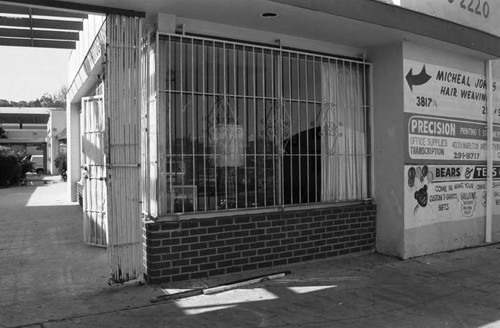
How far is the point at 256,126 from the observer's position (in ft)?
20.4

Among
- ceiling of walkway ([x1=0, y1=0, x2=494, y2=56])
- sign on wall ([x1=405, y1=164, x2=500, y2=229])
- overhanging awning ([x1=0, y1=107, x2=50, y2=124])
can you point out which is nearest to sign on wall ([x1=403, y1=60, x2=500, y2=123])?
ceiling of walkway ([x1=0, y1=0, x2=494, y2=56])

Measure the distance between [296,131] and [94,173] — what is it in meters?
3.51

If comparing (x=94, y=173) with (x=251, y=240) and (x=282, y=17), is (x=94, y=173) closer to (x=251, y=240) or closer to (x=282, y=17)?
(x=251, y=240)

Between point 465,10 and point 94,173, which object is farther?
point 94,173

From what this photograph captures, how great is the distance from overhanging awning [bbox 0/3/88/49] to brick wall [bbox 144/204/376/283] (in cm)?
384

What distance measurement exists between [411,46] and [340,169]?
2085mm

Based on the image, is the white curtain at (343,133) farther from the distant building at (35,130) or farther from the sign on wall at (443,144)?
the distant building at (35,130)

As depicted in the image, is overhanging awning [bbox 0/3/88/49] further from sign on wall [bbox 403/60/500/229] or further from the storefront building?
sign on wall [bbox 403/60/500/229]

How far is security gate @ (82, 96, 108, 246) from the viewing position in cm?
750

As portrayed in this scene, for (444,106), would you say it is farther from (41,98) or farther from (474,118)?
(41,98)

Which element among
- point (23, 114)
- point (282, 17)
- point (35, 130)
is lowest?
point (282, 17)

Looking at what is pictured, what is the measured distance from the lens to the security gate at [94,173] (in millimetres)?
7500

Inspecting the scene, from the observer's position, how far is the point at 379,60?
7129mm

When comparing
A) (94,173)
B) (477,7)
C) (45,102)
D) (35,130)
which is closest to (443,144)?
(477,7)
